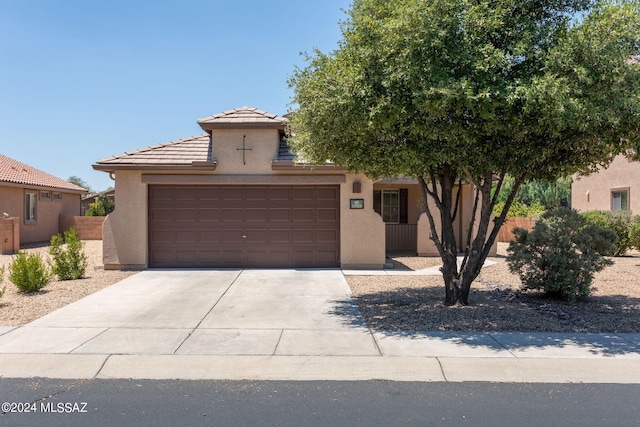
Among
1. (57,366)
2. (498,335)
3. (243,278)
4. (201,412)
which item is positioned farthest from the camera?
(243,278)

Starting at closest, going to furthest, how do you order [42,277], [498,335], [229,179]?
1. [498,335]
2. [42,277]
3. [229,179]

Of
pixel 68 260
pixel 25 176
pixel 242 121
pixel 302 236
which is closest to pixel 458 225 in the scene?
pixel 302 236

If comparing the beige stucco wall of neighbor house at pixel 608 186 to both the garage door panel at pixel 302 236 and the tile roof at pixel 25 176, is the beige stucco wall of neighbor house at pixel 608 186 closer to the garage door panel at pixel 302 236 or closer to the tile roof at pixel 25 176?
the garage door panel at pixel 302 236

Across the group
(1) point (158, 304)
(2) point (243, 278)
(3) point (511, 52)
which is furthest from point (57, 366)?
(3) point (511, 52)

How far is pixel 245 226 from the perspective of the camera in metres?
13.4

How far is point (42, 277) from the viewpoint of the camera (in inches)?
404

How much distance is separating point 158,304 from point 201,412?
4931 millimetres

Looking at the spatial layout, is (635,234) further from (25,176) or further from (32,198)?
(25,176)

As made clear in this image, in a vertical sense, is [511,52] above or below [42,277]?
above

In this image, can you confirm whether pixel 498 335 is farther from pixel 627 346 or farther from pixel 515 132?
pixel 515 132

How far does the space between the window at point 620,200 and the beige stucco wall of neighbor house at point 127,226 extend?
20.5 meters

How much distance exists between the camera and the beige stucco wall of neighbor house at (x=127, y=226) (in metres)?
13.1

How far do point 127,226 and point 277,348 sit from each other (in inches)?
334

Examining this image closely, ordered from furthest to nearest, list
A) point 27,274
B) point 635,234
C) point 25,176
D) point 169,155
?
1. point 25,176
2. point 635,234
3. point 169,155
4. point 27,274
